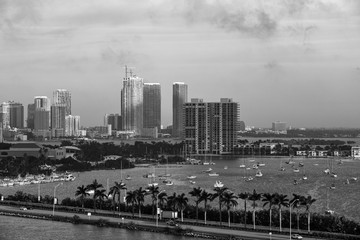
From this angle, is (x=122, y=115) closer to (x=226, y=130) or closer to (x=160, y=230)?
(x=226, y=130)

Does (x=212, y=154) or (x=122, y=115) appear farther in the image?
(x=122, y=115)

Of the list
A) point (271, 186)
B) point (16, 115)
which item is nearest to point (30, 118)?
point (16, 115)

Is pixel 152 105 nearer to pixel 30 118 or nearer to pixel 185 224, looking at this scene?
pixel 30 118

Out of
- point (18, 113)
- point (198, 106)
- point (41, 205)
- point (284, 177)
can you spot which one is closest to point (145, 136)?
point (18, 113)

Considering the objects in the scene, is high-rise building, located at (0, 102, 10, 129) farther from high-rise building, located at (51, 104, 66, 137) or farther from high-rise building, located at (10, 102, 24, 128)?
high-rise building, located at (51, 104, 66, 137)

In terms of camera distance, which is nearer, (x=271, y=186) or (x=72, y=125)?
(x=271, y=186)

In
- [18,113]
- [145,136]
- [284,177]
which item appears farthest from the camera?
[18,113]
